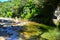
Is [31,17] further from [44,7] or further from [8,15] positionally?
[8,15]

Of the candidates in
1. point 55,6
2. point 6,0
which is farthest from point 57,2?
point 6,0

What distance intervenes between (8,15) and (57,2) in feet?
26.8

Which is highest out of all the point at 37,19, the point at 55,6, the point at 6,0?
the point at 6,0

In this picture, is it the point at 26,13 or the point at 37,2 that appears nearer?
the point at 37,2

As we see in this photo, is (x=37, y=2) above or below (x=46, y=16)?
above

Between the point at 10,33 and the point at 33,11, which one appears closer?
the point at 10,33

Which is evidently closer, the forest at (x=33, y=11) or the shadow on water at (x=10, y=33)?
the shadow on water at (x=10, y=33)

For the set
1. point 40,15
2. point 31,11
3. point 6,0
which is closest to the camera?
point 40,15

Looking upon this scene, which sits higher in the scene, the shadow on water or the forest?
the forest

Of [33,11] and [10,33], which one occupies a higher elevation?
[33,11]

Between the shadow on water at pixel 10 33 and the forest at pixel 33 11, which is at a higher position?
the forest at pixel 33 11

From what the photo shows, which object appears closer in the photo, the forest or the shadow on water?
the shadow on water

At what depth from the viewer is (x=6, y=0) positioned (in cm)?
3281

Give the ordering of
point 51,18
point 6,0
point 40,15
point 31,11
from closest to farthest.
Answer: point 51,18
point 40,15
point 31,11
point 6,0
